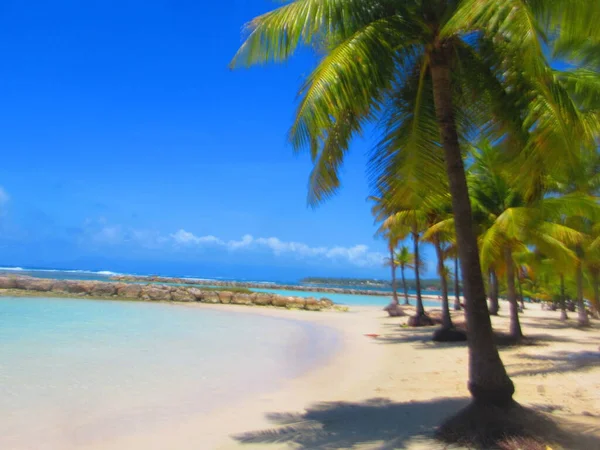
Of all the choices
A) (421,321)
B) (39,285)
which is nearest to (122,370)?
(421,321)

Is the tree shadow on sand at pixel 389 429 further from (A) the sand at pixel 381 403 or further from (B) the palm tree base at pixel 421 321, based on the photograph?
(B) the palm tree base at pixel 421 321

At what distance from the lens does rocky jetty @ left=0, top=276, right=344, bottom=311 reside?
101 feet

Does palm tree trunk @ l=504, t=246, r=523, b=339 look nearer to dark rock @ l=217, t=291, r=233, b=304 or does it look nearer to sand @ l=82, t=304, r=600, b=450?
sand @ l=82, t=304, r=600, b=450

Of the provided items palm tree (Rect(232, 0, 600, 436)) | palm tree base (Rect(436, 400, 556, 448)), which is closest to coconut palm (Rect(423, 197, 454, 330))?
palm tree (Rect(232, 0, 600, 436))

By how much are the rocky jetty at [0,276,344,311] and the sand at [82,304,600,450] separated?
20.1m

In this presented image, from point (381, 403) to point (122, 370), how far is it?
16.9ft

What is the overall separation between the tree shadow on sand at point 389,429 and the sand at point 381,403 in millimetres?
12

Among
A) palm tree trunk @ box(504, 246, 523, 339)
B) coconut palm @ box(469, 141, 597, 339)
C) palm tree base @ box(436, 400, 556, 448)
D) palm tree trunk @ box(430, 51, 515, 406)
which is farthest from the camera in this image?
palm tree trunk @ box(504, 246, 523, 339)

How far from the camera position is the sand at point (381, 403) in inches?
209

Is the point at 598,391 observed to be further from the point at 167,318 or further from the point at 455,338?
the point at 167,318

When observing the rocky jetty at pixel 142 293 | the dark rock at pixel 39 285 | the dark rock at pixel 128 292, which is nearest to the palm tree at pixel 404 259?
the rocky jetty at pixel 142 293

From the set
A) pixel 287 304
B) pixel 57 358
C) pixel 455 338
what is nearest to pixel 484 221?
pixel 455 338

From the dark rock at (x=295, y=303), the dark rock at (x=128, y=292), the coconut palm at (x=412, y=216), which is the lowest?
the dark rock at (x=295, y=303)

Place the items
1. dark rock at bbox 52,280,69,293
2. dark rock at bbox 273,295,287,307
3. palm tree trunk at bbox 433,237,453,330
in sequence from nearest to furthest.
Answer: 1. palm tree trunk at bbox 433,237,453,330
2. dark rock at bbox 52,280,69,293
3. dark rock at bbox 273,295,287,307
